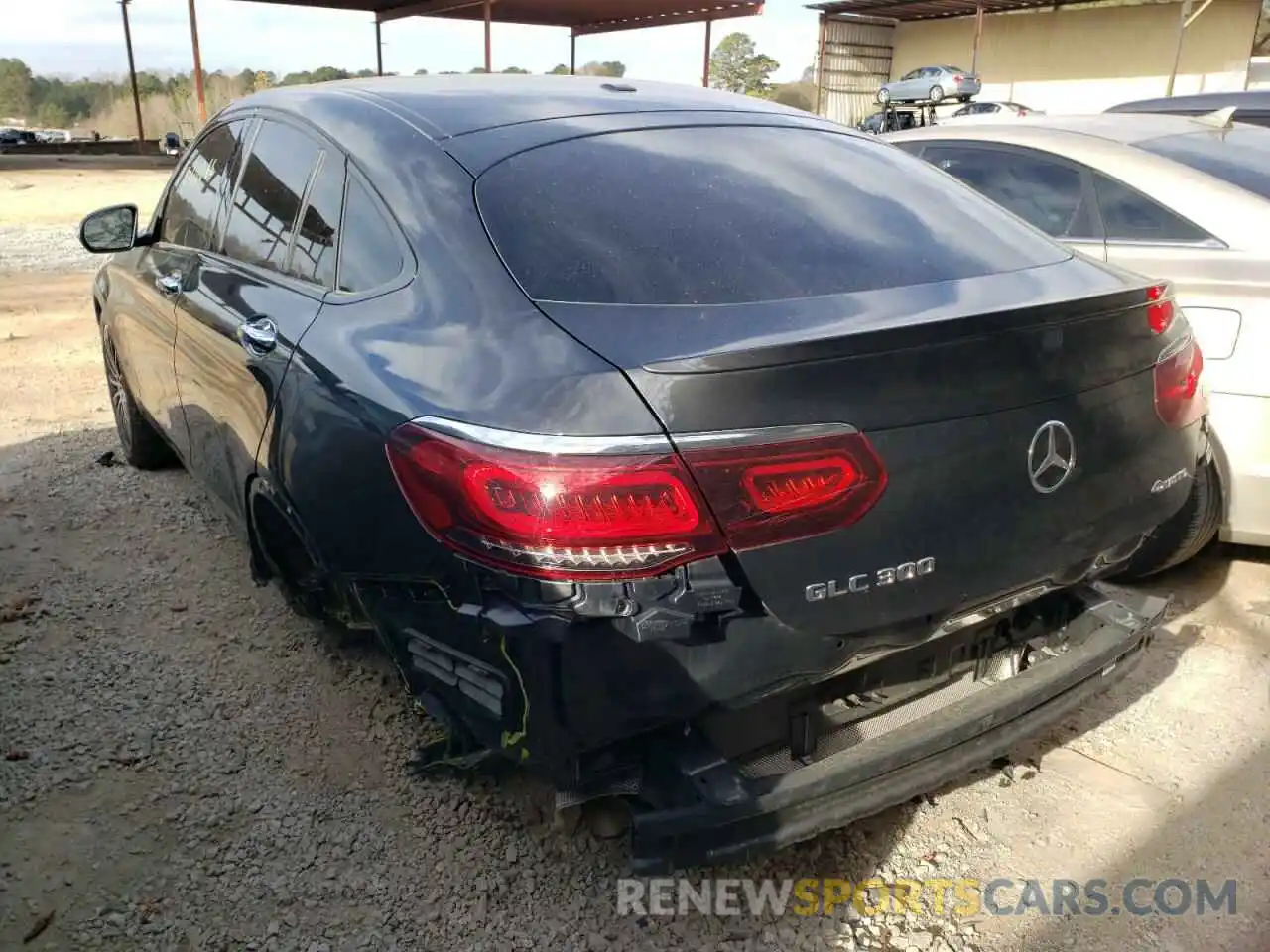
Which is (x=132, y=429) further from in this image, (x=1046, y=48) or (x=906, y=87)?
(x=1046, y=48)

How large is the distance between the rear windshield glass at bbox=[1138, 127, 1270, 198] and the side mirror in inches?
158

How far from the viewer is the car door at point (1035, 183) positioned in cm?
386

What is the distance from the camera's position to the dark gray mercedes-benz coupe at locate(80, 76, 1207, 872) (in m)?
1.66

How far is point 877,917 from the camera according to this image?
217cm

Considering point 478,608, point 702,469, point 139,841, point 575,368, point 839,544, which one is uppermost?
point 575,368

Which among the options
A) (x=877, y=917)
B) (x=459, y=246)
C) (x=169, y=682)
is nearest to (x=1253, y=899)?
(x=877, y=917)

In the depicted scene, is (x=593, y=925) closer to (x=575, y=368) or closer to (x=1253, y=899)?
(x=575, y=368)

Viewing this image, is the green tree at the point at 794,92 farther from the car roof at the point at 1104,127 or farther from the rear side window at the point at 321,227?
the rear side window at the point at 321,227

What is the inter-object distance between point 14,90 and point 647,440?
68.6 metres

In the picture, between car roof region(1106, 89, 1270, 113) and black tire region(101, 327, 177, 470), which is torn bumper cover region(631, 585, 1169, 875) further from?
car roof region(1106, 89, 1270, 113)

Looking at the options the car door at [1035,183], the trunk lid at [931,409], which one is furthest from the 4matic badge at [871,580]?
the car door at [1035,183]

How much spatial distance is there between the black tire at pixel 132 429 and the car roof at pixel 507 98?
6.37 feet

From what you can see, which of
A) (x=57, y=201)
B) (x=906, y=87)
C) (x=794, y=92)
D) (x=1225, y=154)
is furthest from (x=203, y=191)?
(x=794, y=92)

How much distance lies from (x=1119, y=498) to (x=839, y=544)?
784mm
